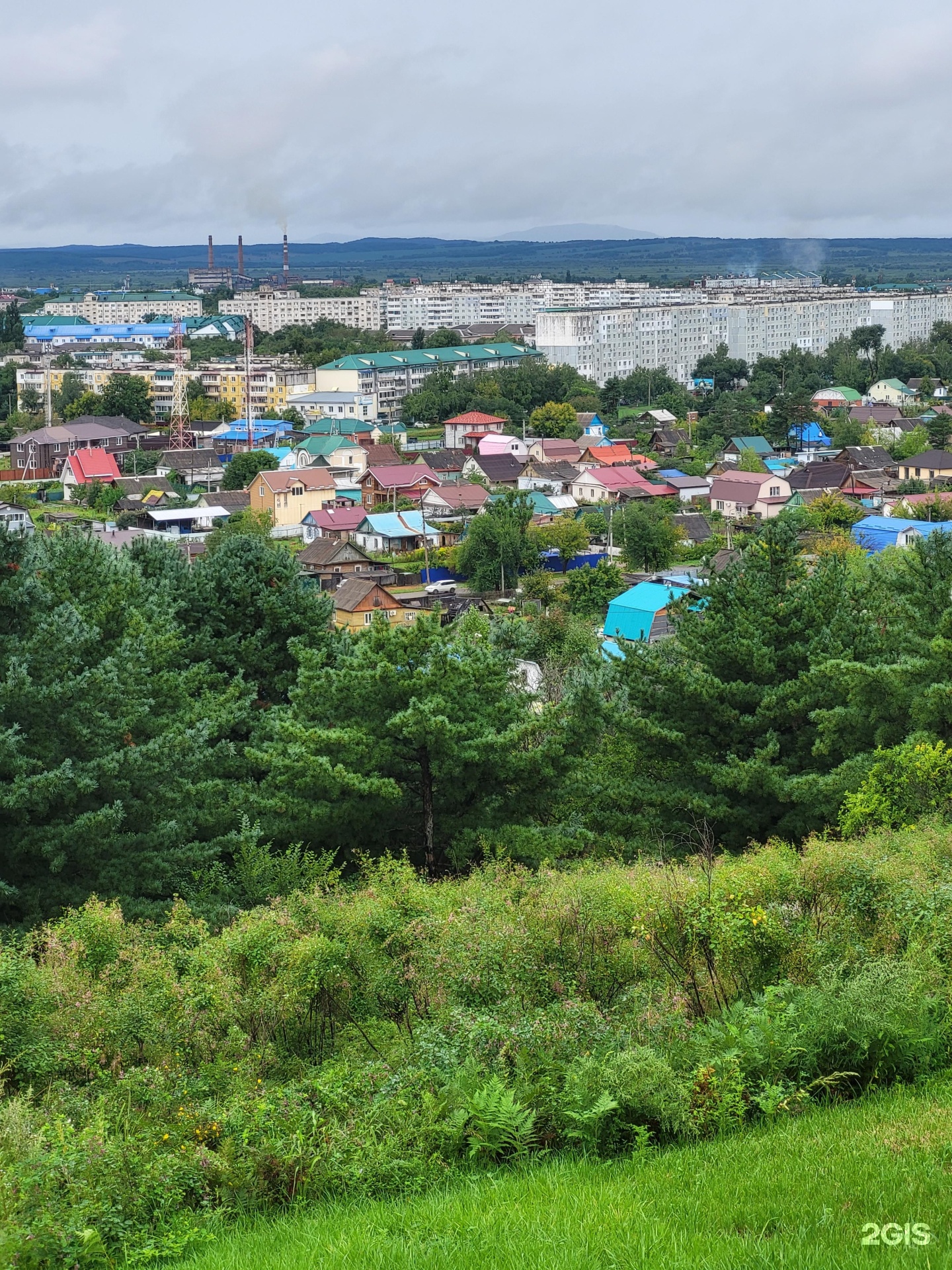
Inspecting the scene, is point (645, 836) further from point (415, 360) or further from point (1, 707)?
point (415, 360)

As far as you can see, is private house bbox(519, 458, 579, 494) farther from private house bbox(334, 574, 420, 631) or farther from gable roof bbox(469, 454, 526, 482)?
private house bbox(334, 574, 420, 631)

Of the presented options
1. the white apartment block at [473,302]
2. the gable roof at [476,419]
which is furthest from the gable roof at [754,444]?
the white apartment block at [473,302]

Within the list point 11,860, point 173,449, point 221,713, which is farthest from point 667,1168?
point 173,449

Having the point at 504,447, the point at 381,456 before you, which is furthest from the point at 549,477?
the point at 381,456

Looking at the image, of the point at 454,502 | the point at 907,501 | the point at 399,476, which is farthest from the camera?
the point at 399,476

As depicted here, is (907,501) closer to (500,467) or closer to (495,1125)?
(500,467)

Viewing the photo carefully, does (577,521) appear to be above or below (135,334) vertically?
below

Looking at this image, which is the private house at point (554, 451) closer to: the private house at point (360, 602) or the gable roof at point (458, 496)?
the gable roof at point (458, 496)
